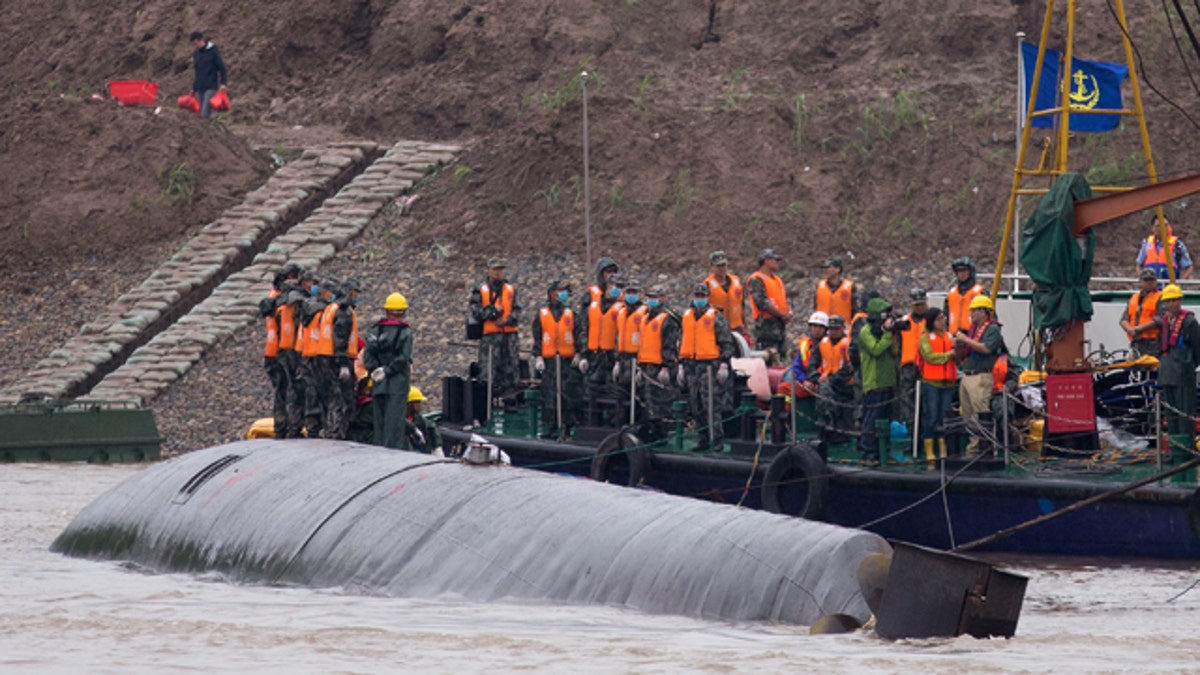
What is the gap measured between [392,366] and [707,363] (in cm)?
Result: 333

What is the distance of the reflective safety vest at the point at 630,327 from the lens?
842 inches

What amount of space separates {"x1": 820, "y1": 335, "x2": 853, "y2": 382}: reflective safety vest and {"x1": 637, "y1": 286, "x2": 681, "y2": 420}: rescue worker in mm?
1884

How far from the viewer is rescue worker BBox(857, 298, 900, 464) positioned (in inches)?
739

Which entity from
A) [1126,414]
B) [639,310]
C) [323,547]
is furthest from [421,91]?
[323,547]

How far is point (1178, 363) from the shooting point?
690 inches

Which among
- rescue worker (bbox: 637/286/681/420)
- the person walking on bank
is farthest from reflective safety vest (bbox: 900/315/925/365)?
the person walking on bank

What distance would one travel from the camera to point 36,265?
35031 millimetres

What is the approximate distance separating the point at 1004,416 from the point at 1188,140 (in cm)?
1594

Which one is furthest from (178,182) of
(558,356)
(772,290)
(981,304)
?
(981,304)

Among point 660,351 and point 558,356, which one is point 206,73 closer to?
Result: point 558,356

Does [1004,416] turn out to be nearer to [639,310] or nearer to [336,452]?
[639,310]

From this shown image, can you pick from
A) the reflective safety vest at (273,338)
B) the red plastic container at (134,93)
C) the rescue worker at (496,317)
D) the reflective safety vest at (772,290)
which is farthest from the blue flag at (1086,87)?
the red plastic container at (134,93)

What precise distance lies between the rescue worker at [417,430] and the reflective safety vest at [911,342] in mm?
5222

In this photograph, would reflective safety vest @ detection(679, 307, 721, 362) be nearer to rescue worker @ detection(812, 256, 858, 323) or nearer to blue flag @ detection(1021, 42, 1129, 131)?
rescue worker @ detection(812, 256, 858, 323)
